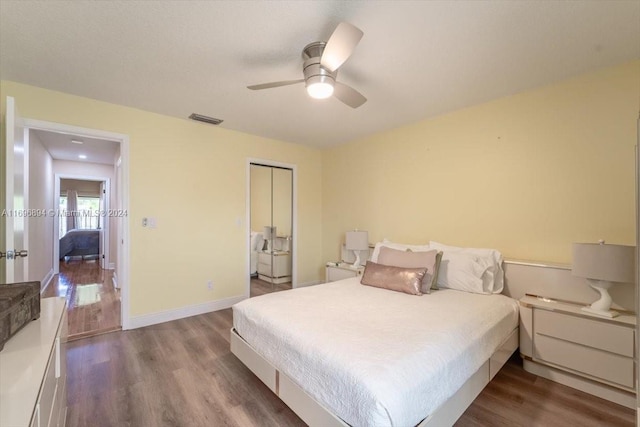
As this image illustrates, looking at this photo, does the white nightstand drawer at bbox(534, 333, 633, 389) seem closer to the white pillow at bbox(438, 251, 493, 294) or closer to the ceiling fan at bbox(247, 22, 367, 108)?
the white pillow at bbox(438, 251, 493, 294)

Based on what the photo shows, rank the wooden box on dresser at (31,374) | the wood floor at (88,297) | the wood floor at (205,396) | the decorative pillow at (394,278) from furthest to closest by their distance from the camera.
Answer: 1. the wood floor at (88,297)
2. the decorative pillow at (394,278)
3. the wood floor at (205,396)
4. the wooden box on dresser at (31,374)

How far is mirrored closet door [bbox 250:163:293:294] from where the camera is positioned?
4.34 m

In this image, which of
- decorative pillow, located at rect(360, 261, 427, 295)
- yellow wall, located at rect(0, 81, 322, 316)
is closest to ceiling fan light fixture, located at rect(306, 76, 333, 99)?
decorative pillow, located at rect(360, 261, 427, 295)

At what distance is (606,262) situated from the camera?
6.39 ft

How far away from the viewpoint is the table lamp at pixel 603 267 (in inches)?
75.1

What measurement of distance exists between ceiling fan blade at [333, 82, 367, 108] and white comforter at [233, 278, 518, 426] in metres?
1.61

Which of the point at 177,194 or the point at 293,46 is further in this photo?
the point at 177,194

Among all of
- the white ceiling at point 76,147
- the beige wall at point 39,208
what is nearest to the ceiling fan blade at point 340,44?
the white ceiling at point 76,147

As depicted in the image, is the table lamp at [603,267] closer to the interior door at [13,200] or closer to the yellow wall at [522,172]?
the yellow wall at [522,172]

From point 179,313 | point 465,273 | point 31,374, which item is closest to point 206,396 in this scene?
point 31,374

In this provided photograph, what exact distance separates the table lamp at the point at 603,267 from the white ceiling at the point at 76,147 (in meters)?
5.20

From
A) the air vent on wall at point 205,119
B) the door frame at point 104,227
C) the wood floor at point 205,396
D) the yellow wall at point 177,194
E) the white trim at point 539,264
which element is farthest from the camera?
the door frame at point 104,227

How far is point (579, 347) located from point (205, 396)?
2710 mm

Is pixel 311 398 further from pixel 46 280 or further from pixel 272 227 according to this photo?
pixel 46 280
